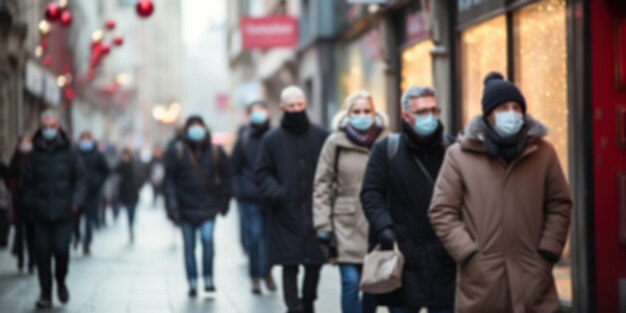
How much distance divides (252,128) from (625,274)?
623 centimetres

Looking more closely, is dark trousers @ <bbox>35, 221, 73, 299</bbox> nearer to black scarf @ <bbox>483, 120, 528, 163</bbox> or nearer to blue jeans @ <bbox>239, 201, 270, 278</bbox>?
blue jeans @ <bbox>239, 201, 270, 278</bbox>

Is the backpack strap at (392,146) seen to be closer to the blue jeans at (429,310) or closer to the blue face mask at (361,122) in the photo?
the blue jeans at (429,310)

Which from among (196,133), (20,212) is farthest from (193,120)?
(20,212)

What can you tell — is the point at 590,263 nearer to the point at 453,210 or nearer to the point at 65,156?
the point at 453,210

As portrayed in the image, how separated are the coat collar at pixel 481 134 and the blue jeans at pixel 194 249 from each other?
294 inches

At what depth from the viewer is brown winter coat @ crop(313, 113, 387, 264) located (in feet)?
31.3

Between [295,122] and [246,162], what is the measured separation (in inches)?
193

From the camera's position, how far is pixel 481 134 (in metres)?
6.83

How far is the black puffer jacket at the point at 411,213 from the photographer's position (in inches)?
297

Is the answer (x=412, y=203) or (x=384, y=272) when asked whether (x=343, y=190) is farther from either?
(x=384, y=272)

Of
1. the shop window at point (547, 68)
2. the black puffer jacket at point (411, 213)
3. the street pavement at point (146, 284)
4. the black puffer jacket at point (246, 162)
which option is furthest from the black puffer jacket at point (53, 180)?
the black puffer jacket at point (411, 213)

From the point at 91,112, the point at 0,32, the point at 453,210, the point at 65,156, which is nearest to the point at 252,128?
the point at 65,156

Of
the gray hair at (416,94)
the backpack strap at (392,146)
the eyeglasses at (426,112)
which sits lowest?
the backpack strap at (392,146)

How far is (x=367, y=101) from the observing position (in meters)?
9.51
